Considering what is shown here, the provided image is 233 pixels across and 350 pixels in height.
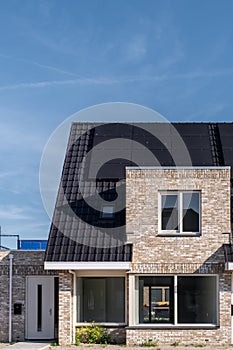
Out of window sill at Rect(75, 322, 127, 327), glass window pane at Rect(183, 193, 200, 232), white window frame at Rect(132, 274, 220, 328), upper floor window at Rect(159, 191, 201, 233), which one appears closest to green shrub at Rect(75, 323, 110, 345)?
window sill at Rect(75, 322, 127, 327)

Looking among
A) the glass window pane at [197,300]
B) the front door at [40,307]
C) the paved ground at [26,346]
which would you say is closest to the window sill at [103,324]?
the paved ground at [26,346]

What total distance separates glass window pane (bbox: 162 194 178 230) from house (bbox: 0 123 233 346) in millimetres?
32

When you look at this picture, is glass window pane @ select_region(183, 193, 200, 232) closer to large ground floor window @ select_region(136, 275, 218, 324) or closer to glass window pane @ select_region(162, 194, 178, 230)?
glass window pane @ select_region(162, 194, 178, 230)

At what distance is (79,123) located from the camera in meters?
27.6

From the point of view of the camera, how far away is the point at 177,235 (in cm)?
2088

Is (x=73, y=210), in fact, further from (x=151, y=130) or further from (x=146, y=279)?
(x=151, y=130)

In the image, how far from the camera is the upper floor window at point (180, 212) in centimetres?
2098

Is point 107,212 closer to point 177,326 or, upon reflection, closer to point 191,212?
point 191,212

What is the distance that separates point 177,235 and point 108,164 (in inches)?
183

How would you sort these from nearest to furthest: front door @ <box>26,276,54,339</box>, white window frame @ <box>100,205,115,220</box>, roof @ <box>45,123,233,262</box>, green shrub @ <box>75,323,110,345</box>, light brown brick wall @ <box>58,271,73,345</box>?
light brown brick wall @ <box>58,271,73,345</box>
green shrub @ <box>75,323,110,345</box>
roof @ <box>45,123,233,262</box>
white window frame @ <box>100,205,115,220</box>
front door @ <box>26,276,54,339</box>

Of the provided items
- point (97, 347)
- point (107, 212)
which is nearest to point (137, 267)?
point (107, 212)

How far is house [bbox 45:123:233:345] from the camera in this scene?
66.9 feet

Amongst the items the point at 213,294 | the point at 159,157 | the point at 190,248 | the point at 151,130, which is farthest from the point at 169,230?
the point at 151,130

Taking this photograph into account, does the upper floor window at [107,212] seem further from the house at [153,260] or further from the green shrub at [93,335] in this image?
the green shrub at [93,335]
